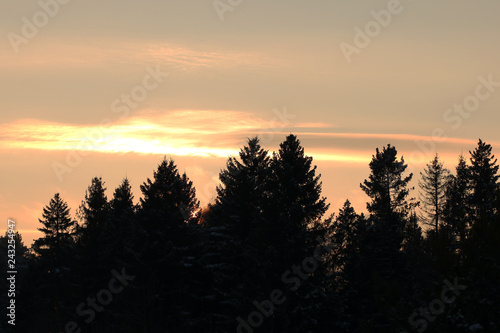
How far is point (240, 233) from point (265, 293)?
23.7 feet

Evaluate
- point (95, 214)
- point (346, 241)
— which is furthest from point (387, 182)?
point (95, 214)

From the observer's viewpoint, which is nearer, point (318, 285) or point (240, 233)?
point (318, 285)

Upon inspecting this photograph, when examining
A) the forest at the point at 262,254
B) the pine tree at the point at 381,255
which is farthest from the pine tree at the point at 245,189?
the pine tree at the point at 381,255

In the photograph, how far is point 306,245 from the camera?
47.3 m

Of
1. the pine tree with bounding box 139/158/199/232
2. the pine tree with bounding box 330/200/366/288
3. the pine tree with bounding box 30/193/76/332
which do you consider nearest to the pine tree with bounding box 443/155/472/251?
the pine tree with bounding box 330/200/366/288

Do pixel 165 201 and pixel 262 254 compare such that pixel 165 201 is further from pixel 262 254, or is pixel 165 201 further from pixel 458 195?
pixel 458 195

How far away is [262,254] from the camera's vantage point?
46.3m

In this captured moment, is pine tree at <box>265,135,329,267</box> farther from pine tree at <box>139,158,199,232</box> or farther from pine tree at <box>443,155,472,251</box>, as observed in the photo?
pine tree at <box>443,155,472,251</box>

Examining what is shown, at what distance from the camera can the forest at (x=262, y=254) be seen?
1783 inches

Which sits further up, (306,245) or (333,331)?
(306,245)

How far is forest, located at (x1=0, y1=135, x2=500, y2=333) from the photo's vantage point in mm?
45281

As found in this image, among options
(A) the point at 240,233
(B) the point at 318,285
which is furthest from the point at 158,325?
(B) the point at 318,285

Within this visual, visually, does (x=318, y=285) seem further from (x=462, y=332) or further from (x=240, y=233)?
(x=462, y=332)

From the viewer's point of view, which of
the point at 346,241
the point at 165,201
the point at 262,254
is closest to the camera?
the point at 262,254
